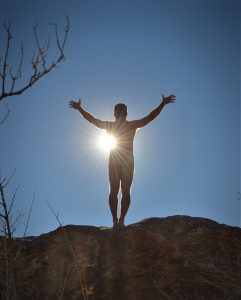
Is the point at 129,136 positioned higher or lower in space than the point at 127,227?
higher

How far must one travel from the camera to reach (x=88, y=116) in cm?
801

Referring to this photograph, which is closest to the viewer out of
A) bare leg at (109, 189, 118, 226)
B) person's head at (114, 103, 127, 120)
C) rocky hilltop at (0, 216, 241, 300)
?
rocky hilltop at (0, 216, 241, 300)

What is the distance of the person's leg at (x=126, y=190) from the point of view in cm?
684

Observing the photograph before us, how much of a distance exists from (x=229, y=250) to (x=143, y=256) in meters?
1.25

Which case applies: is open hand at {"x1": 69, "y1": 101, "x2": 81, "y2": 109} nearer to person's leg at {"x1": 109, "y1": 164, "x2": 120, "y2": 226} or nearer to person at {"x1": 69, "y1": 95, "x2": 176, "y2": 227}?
person at {"x1": 69, "y1": 95, "x2": 176, "y2": 227}

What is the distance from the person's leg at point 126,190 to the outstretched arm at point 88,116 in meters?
1.15

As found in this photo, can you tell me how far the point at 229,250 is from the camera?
18.3 ft

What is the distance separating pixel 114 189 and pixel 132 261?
6.15 feet

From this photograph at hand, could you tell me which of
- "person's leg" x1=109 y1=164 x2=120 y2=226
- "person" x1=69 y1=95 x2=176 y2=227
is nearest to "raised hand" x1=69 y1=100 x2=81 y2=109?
"person" x1=69 y1=95 x2=176 y2=227

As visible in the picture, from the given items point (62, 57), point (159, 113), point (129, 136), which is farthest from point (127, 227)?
point (62, 57)

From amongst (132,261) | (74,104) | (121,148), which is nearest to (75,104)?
(74,104)

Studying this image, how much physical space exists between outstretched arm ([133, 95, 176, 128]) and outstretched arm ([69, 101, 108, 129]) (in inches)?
25.7

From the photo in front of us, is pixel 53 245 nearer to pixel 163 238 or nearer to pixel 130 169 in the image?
pixel 163 238

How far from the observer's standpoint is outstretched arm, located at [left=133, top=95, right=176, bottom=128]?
7691mm
